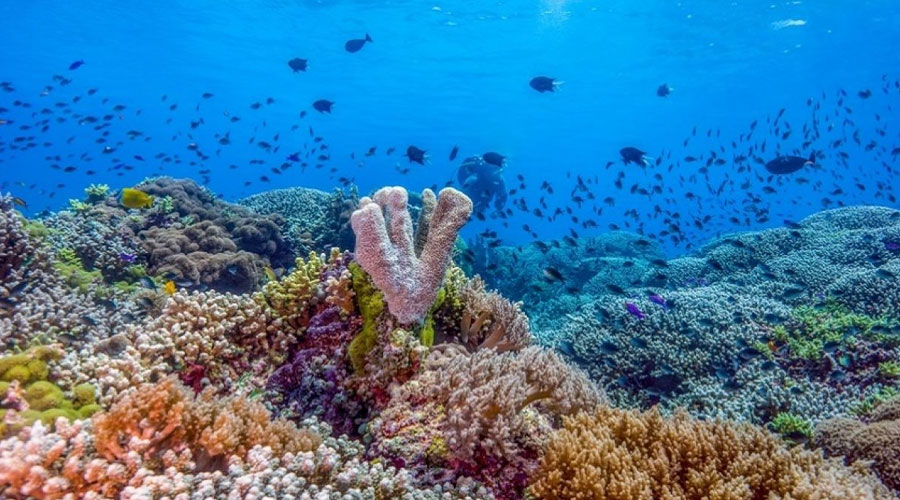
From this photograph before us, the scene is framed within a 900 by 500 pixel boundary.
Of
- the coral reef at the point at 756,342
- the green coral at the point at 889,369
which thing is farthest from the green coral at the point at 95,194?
the green coral at the point at 889,369

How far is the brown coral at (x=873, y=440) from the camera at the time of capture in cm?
486

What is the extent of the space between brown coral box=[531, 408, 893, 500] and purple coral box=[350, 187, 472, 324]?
172cm

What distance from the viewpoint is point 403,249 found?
4.71 m

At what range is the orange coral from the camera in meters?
2.99

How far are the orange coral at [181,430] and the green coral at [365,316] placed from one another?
1.26 meters

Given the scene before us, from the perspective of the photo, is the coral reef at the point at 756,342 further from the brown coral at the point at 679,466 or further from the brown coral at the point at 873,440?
the brown coral at the point at 679,466

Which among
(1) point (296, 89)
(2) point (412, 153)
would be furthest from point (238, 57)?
(2) point (412, 153)

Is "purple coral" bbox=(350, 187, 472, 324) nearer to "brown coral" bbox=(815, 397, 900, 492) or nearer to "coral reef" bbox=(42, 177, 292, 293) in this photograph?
"brown coral" bbox=(815, 397, 900, 492)

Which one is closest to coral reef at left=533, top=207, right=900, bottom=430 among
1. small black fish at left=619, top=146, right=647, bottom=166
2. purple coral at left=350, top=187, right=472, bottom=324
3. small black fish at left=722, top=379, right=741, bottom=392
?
small black fish at left=722, top=379, right=741, bottom=392

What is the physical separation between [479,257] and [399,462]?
18734mm

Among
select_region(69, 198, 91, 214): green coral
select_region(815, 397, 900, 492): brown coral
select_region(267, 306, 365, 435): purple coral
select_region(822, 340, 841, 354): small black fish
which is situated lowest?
select_region(822, 340, 841, 354): small black fish

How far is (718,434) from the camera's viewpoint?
3.81m

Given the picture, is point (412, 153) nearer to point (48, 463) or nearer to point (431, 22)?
point (48, 463)

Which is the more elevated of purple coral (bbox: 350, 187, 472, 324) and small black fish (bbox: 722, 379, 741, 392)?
purple coral (bbox: 350, 187, 472, 324)
